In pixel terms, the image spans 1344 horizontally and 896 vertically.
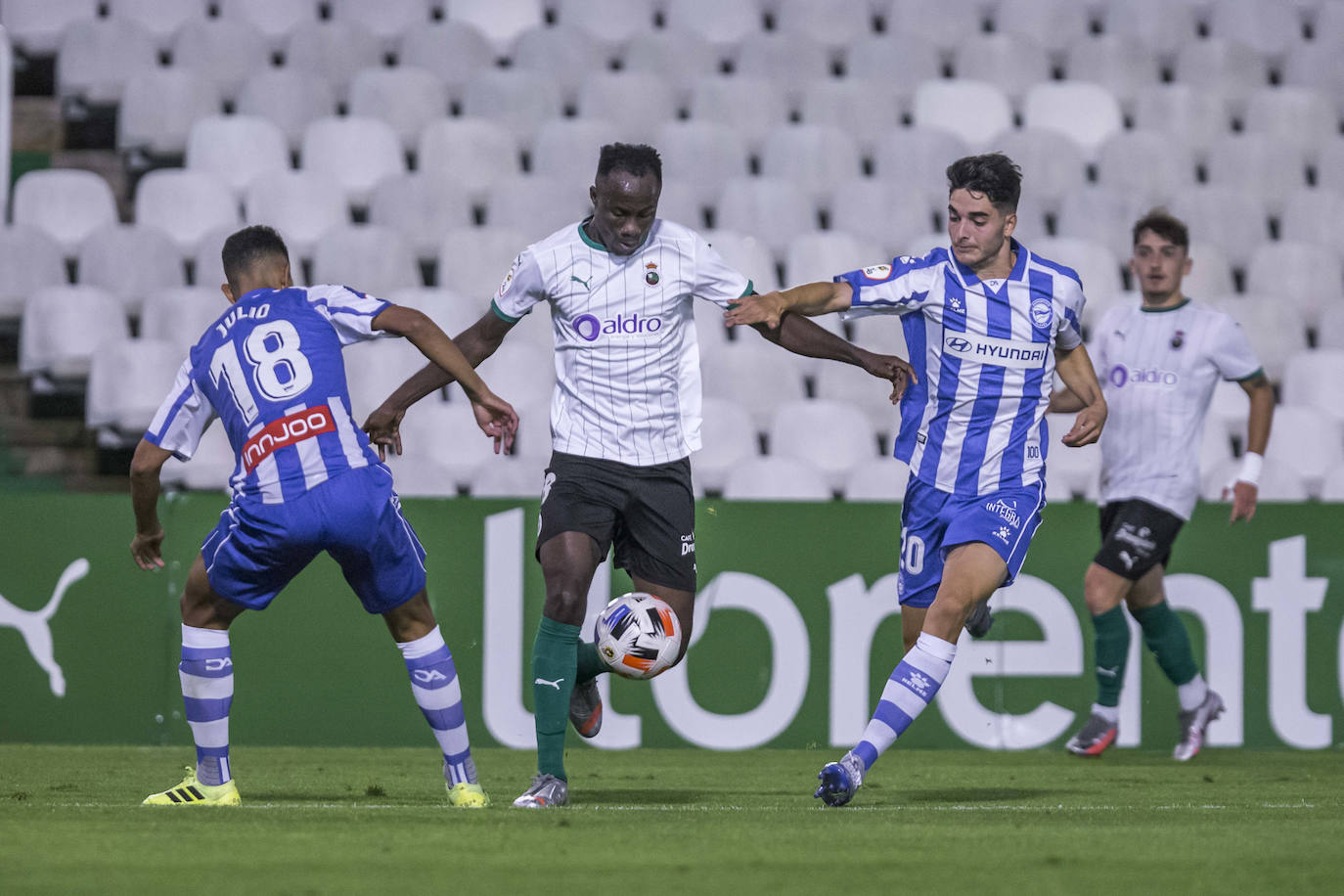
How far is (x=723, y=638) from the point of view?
300 inches

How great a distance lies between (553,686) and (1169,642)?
11.6ft

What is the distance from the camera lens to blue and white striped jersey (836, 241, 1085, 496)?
523 cm

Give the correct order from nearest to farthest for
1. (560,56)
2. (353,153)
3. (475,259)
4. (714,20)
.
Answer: (475,259), (353,153), (560,56), (714,20)

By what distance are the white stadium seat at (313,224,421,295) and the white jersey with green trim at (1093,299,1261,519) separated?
3975mm

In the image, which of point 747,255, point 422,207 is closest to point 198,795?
point 747,255

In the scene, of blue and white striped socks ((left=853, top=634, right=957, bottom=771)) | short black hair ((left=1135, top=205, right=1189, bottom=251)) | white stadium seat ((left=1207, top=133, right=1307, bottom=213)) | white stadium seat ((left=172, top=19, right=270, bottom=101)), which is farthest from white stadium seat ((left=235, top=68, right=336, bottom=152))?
blue and white striped socks ((left=853, top=634, right=957, bottom=771))

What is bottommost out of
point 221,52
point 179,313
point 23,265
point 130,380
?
point 130,380

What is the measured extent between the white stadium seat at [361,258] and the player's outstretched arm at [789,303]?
14.4 ft

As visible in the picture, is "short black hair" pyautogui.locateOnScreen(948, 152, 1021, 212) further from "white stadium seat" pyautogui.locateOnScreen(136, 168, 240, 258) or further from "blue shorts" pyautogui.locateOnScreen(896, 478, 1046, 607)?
"white stadium seat" pyautogui.locateOnScreen(136, 168, 240, 258)

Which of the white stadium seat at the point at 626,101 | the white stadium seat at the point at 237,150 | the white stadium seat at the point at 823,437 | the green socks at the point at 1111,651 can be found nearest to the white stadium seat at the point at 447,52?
the white stadium seat at the point at 626,101

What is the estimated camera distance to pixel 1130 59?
11.6 meters

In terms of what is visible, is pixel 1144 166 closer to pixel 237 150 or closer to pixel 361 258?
pixel 361 258

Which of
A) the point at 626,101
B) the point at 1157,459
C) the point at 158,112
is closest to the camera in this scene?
the point at 1157,459

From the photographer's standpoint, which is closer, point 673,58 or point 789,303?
point 789,303
